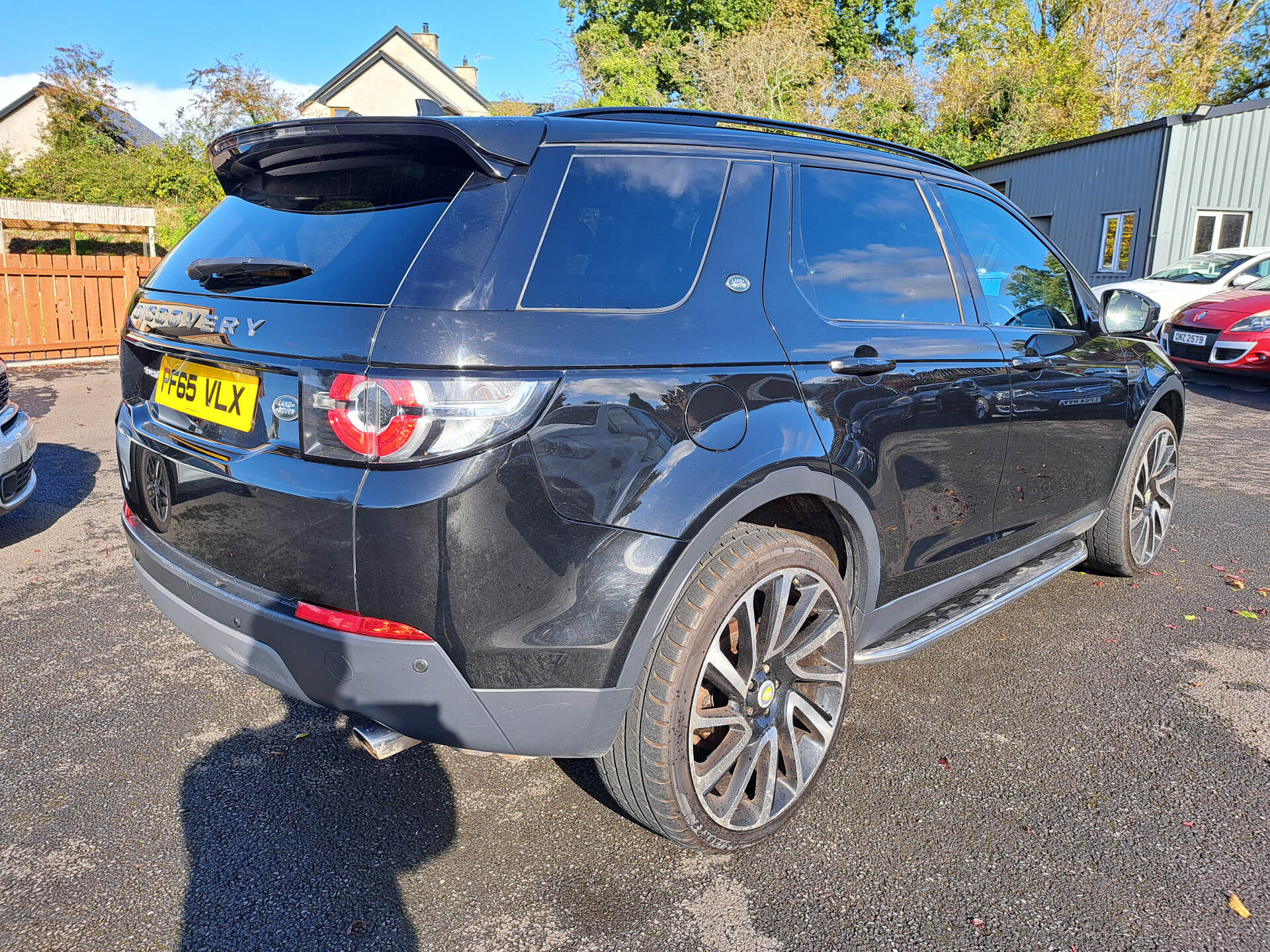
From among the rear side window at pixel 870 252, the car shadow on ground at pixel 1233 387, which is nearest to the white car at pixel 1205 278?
the car shadow on ground at pixel 1233 387

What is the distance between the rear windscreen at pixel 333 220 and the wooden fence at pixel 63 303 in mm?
9940

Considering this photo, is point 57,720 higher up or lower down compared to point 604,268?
lower down

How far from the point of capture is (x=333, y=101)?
45469 millimetres

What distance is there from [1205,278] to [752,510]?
48.1ft

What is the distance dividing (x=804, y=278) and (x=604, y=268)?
0.72m

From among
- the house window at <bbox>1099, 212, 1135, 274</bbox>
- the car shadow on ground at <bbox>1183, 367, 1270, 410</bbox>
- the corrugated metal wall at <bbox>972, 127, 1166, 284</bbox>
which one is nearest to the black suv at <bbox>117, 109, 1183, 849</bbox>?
the car shadow on ground at <bbox>1183, 367, 1270, 410</bbox>

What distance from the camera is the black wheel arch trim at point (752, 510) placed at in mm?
2023

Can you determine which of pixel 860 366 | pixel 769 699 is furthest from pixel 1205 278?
pixel 769 699

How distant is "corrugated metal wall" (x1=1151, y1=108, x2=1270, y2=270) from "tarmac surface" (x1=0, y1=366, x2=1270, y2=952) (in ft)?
59.5

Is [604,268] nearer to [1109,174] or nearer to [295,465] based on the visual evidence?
[295,465]

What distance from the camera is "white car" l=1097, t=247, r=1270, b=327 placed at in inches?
517

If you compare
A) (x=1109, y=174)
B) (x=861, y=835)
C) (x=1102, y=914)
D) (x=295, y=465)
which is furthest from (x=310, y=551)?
(x=1109, y=174)

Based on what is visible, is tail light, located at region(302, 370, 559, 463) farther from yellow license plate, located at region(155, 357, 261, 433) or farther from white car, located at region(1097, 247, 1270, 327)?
white car, located at region(1097, 247, 1270, 327)

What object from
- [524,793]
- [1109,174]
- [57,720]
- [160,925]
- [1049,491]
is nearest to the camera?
[160,925]
